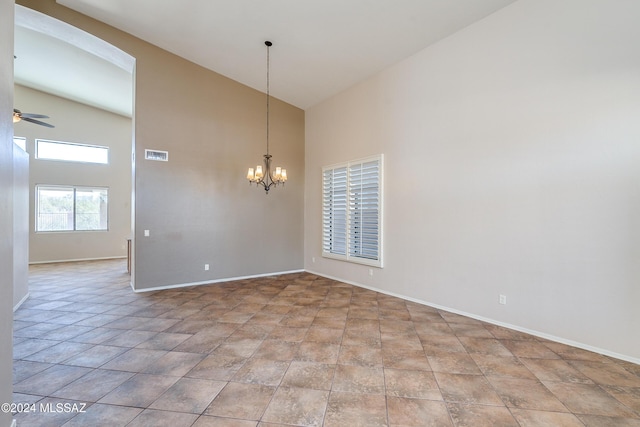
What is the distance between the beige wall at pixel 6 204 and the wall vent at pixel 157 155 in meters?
3.62

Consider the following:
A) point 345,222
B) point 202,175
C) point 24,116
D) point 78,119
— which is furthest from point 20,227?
point 78,119

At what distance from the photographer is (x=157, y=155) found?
207 inches

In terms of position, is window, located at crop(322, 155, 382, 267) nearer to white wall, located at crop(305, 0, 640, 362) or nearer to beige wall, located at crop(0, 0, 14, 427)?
white wall, located at crop(305, 0, 640, 362)

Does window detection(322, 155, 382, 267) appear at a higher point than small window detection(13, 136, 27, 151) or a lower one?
lower

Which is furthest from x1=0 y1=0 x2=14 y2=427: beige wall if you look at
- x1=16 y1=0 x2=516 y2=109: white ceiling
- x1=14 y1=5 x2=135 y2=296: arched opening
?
x1=14 y1=5 x2=135 y2=296: arched opening

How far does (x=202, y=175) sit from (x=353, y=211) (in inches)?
128

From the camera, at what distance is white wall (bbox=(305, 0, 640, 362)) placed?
9.09 feet

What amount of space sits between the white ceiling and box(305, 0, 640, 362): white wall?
42cm

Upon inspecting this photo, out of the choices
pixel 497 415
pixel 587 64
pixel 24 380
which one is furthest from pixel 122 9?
pixel 497 415

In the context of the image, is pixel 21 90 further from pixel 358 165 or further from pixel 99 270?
pixel 358 165

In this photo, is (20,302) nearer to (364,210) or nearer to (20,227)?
(20,227)

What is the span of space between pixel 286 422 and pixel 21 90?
36.4 ft

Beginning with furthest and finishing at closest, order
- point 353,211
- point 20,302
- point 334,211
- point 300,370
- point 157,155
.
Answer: point 334,211
point 353,211
point 157,155
point 20,302
point 300,370

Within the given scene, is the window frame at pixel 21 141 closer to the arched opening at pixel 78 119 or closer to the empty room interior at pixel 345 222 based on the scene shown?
the arched opening at pixel 78 119
